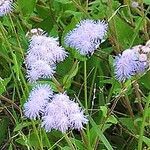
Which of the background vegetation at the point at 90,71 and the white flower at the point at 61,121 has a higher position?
the white flower at the point at 61,121

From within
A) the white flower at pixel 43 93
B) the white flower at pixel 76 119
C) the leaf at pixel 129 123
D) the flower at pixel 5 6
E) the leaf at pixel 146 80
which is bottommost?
the leaf at pixel 129 123

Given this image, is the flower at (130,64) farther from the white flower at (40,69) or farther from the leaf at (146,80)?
the leaf at (146,80)

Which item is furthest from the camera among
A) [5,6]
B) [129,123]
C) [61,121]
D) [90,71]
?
[90,71]

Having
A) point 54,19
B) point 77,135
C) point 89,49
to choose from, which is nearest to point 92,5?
point 54,19

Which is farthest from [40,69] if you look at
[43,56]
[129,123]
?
[129,123]

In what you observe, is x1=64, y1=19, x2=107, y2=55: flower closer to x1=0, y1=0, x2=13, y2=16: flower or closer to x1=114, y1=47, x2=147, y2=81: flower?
x1=114, y1=47, x2=147, y2=81: flower

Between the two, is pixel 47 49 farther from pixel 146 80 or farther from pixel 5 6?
pixel 146 80

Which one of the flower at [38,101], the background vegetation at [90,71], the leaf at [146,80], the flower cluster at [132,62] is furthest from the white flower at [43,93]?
the leaf at [146,80]

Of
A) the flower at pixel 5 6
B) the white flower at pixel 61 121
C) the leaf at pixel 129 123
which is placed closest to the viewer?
the white flower at pixel 61 121
